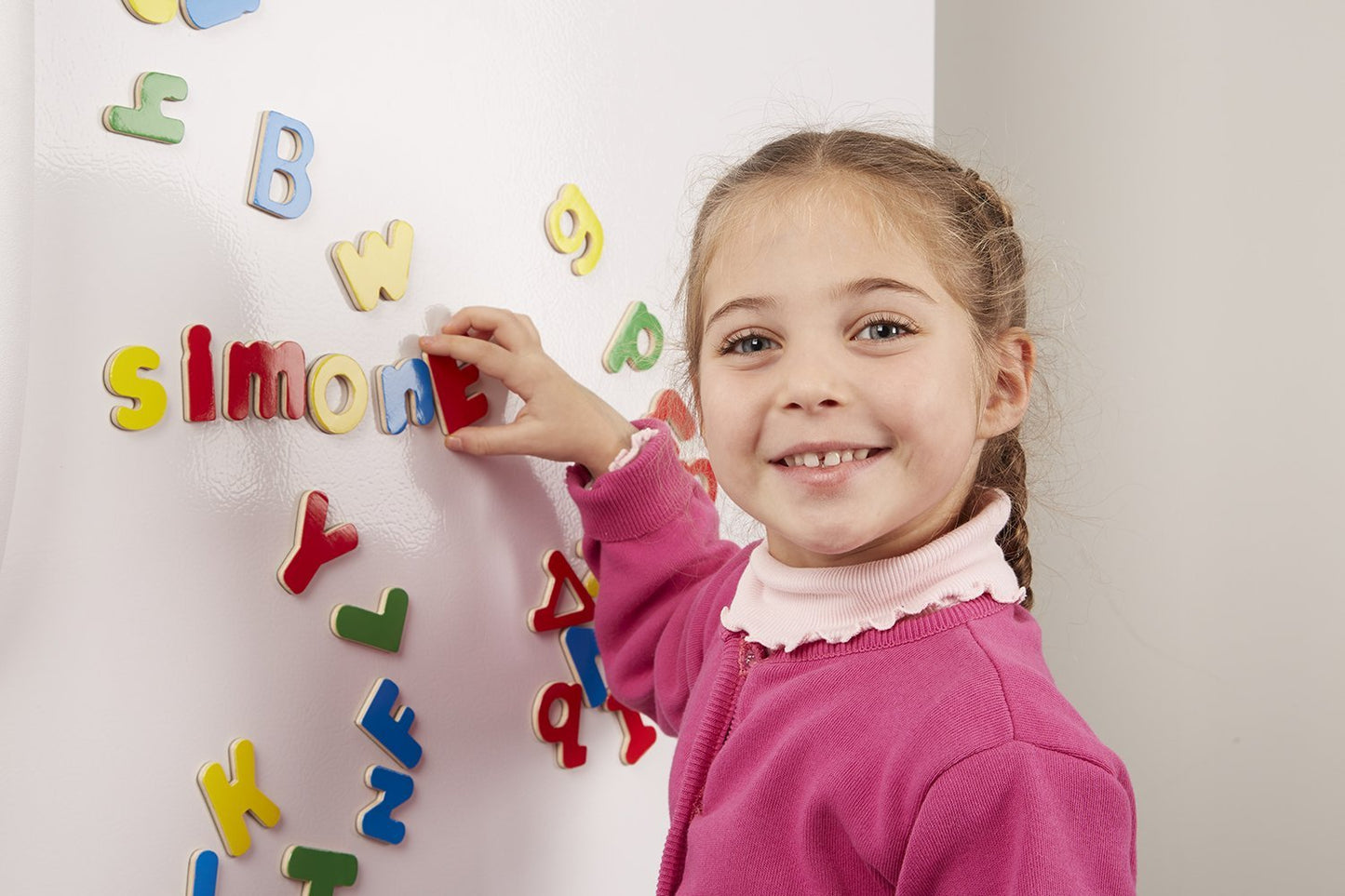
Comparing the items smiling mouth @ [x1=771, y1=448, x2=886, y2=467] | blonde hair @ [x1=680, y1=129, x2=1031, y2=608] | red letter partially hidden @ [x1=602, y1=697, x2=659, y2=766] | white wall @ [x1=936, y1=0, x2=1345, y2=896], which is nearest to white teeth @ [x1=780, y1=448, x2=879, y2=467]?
smiling mouth @ [x1=771, y1=448, x2=886, y2=467]

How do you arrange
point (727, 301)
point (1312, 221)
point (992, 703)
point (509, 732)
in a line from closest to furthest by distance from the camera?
Answer: point (992, 703) → point (727, 301) → point (509, 732) → point (1312, 221)

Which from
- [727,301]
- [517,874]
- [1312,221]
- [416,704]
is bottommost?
[517,874]

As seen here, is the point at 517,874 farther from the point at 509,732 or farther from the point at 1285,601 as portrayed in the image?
the point at 1285,601

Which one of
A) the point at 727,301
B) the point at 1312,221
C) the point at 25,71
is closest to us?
the point at 25,71

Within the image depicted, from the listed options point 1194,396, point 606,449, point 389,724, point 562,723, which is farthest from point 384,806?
point 1194,396

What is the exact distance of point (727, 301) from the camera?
72 cm

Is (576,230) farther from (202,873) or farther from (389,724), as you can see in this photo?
(202,873)

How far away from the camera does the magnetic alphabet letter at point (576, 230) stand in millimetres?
857

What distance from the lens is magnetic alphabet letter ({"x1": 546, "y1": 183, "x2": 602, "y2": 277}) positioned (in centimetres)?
86

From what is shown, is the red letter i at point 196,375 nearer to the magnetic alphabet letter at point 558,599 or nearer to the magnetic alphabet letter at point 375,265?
the magnetic alphabet letter at point 375,265

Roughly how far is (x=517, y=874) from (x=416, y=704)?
159mm

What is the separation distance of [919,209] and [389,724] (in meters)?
0.45

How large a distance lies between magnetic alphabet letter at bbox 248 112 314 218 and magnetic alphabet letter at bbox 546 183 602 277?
0.65 feet

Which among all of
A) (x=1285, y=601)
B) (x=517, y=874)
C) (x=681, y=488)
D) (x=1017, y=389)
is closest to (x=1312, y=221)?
(x=1285, y=601)
